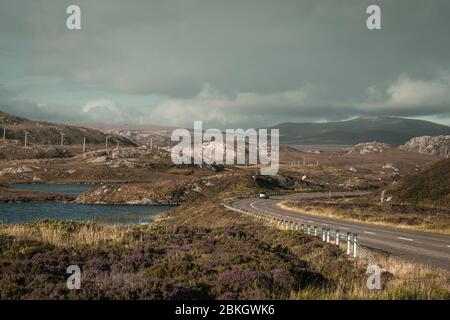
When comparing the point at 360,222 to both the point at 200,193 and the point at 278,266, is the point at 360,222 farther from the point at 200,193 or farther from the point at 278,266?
the point at 200,193

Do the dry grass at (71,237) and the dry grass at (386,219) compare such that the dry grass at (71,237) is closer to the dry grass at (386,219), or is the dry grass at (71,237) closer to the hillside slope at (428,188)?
the dry grass at (386,219)

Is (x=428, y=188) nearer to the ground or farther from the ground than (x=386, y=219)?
farther from the ground

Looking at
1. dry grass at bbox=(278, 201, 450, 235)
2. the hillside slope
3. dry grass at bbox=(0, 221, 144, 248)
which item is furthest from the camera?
the hillside slope

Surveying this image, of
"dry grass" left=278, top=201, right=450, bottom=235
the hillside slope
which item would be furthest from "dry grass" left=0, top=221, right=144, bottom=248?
the hillside slope

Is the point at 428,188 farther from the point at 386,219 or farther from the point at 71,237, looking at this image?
the point at 71,237

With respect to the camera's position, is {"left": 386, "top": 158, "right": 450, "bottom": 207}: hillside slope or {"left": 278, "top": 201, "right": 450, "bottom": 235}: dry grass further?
{"left": 386, "top": 158, "right": 450, "bottom": 207}: hillside slope

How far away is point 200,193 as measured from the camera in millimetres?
129250

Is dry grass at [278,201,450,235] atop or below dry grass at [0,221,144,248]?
below

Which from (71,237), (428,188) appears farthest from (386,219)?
(71,237)

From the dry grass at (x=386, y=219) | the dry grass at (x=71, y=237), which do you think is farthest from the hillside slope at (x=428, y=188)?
the dry grass at (x=71, y=237)

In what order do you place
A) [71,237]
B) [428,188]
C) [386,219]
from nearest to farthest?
[71,237] → [386,219] → [428,188]

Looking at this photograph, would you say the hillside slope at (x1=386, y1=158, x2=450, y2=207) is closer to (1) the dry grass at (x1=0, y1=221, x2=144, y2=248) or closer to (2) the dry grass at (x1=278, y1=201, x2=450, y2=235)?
(2) the dry grass at (x1=278, y1=201, x2=450, y2=235)

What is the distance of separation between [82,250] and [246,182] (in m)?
115
